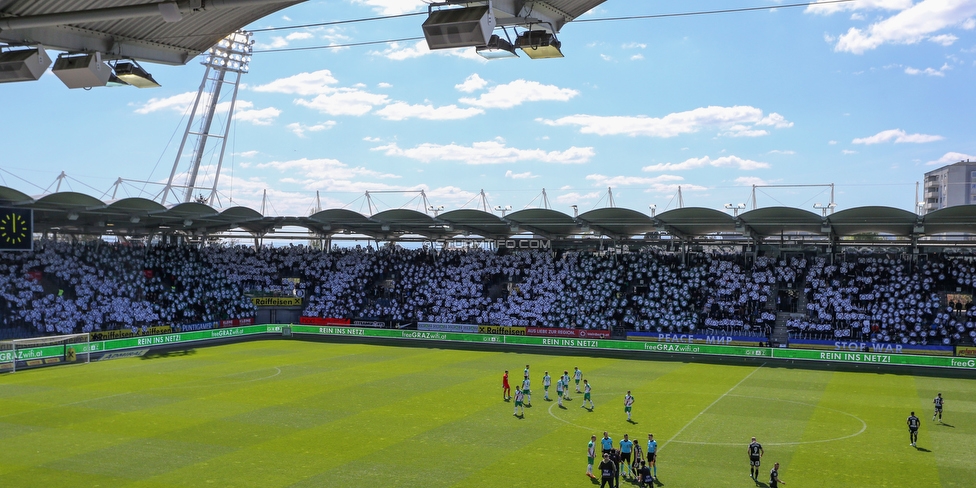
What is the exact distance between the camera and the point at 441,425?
2786cm

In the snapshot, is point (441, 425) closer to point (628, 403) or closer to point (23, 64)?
point (628, 403)

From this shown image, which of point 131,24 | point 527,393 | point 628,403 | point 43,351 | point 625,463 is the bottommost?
point 43,351

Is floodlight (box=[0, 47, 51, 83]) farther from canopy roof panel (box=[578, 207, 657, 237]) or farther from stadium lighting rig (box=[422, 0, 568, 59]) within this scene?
canopy roof panel (box=[578, 207, 657, 237])

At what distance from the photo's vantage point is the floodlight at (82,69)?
43.6 feet

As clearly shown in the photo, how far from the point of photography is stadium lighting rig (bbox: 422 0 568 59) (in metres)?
10.8

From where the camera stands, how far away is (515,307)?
58250mm

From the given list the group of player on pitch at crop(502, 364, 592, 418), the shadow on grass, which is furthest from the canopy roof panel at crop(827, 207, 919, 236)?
the shadow on grass

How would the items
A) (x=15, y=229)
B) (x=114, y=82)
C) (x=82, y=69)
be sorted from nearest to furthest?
1. (x=82, y=69)
2. (x=114, y=82)
3. (x=15, y=229)

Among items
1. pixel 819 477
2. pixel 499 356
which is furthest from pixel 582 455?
pixel 499 356

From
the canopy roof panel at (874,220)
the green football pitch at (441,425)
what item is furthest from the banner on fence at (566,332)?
the canopy roof panel at (874,220)

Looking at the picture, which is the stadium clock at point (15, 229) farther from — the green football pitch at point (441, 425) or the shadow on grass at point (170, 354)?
the shadow on grass at point (170, 354)

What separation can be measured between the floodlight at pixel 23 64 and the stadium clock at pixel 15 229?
70.9 ft

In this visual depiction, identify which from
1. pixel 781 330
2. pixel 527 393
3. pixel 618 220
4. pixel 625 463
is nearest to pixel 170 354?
pixel 527 393

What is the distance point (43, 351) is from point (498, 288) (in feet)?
105
